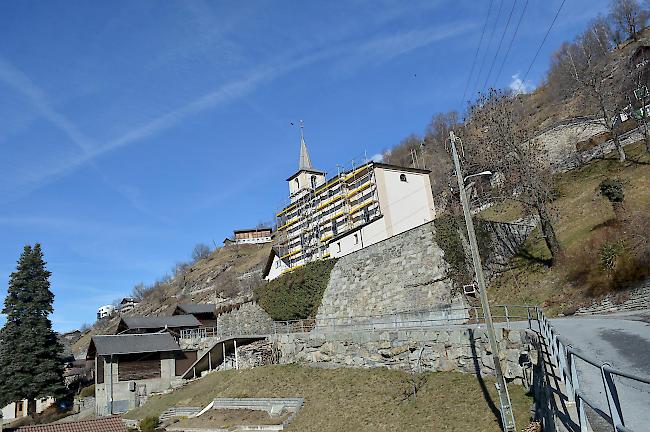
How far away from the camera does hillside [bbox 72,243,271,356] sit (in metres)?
97.4

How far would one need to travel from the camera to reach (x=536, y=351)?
630 inches

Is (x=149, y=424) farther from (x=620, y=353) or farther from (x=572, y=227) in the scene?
(x=572, y=227)

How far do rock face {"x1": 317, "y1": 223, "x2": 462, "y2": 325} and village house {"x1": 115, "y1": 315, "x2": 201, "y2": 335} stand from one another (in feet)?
72.4

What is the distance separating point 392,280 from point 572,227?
13.6 m

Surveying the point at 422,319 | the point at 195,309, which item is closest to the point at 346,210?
the point at 195,309

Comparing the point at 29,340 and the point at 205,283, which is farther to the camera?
the point at 205,283

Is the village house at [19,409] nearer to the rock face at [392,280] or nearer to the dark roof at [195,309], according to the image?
the dark roof at [195,309]

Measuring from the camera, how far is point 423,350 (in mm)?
21922

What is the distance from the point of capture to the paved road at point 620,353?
21.8 feet

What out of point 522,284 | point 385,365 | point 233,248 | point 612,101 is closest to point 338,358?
point 385,365

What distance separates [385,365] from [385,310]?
9.97 metres

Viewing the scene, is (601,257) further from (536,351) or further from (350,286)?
(350,286)

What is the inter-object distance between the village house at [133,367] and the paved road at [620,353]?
130 ft

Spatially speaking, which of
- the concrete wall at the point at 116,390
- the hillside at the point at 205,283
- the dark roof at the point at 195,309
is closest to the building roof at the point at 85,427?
the concrete wall at the point at 116,390
